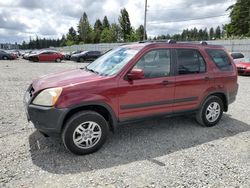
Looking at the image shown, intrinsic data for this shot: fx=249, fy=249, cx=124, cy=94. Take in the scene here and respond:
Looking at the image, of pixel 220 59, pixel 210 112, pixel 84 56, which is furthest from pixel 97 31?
pixel 210 112

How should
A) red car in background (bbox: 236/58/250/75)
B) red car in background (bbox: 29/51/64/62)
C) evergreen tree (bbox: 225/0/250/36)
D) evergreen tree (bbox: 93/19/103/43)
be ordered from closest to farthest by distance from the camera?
red car in background (bbox: 236/58/250/75) < red car in background (bbox: 29/51/64/62) < evergreen tree (bbox: 225/0/250/36) < evergreen tree (bbox: 93/19/103/43)

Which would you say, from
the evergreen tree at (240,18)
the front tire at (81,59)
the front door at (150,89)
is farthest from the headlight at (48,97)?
the evergreen tree at (240,18)

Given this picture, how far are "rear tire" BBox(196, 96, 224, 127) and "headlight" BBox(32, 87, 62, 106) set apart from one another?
3.09m

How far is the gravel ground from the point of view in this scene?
3.35 m

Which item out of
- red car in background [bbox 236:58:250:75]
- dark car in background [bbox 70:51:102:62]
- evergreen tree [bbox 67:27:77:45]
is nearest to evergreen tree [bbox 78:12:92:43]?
evergreen tree [bbox 67:27:77:45]

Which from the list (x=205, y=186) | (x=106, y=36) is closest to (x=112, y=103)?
(x=205, y=186)

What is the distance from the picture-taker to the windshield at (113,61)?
4355mm

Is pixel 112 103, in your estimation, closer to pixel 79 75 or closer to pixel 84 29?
pixel 79 75

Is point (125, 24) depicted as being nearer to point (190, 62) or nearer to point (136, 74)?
point (190, 62)

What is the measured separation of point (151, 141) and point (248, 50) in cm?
2567

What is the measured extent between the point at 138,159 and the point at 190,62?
7.65ft

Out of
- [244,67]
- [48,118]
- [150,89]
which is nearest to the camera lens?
[48,118]

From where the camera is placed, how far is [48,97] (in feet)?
12.5

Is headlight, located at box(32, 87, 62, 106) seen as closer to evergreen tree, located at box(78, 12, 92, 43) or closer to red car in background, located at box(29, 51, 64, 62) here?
red car in background, located at box(29, 51, 64, 62)
